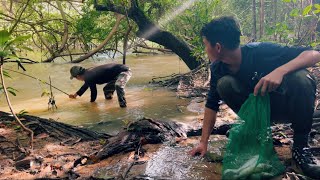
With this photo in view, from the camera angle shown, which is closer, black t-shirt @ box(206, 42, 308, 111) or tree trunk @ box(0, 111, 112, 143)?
black t-shirt @ box(206, 42, 308, 111)

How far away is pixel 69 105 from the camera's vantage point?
269 inches

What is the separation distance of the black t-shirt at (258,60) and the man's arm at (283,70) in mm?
83

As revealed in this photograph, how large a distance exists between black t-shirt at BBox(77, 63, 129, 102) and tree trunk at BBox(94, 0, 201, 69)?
1786 mm

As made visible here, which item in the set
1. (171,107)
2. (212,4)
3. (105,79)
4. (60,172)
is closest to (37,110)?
(105,79)

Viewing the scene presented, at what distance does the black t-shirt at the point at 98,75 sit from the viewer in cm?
698

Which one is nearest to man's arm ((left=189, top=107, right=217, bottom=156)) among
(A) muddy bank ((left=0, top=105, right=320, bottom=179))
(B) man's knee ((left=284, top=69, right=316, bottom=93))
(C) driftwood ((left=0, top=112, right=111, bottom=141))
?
(A) muddy bank ((left=0, top=105, right=320, bottom=179))

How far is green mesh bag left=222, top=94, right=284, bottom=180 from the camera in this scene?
2285 millimetres

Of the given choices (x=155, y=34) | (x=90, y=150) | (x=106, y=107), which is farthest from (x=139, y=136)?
(x=155, y=34)

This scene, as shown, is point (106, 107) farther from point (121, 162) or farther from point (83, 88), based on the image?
point (121, 162)

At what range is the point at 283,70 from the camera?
7.39 feet

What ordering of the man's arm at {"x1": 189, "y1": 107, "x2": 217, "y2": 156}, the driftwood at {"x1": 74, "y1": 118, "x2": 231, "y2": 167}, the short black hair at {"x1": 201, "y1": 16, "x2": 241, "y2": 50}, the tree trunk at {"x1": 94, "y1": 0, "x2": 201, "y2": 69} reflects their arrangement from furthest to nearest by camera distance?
the tree trunk at {"x1": 94, "y1": 0, "x2": 201, "y2": 69} → the driftwood at {"x1": 74, "y1": 118, "x2": 231, "y2": 167} → the man's arm at {"x1": 189, "y1": 107, "x2": 217, "y2": 156} → the short black hair at {"x1": 201, "y1": 16, "x2": 241, "y2": 50}

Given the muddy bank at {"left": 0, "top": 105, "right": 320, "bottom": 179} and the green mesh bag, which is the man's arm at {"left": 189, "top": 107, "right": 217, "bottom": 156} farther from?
the green mesh bag

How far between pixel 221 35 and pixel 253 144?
84cm

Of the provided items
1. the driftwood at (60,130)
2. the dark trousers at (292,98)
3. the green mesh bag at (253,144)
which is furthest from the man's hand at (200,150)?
the driftwood at (60,130)
